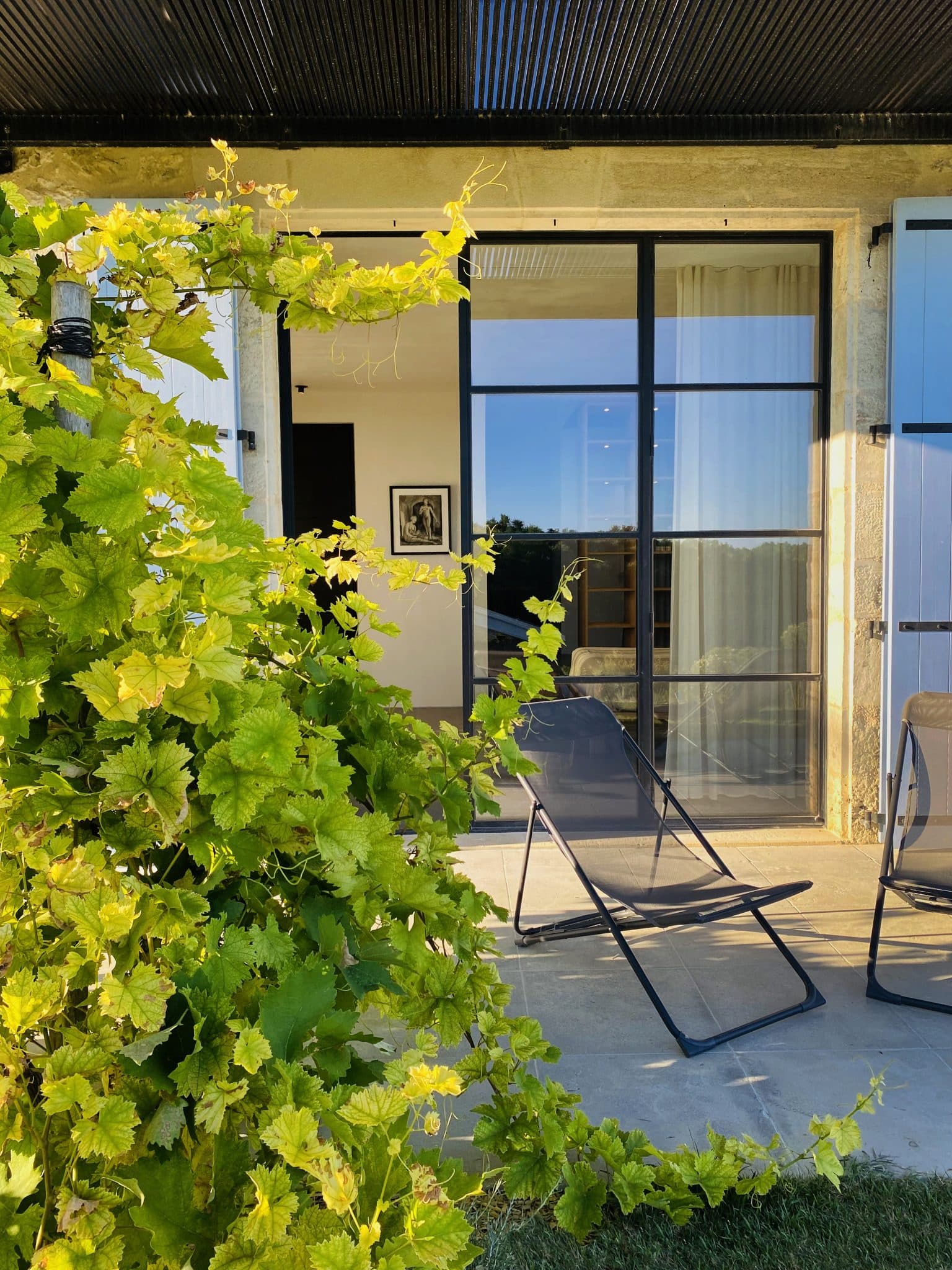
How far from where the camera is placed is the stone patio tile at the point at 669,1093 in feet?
7.67

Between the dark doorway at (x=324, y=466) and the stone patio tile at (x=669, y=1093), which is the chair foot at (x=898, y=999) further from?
the dark doorway at (x=324, y=466)

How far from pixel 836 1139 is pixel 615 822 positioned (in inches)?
72.9

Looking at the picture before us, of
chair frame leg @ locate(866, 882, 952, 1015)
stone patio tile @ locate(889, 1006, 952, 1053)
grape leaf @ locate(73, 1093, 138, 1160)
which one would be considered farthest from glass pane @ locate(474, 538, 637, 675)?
grape leaf @ locate(73, 1093, 138, 1160)

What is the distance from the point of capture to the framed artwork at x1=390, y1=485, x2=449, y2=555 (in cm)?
995

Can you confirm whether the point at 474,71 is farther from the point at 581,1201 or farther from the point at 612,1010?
the point at 581,1201

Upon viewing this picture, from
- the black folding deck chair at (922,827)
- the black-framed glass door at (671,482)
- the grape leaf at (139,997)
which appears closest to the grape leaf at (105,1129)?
the grape leaf at (139,997)

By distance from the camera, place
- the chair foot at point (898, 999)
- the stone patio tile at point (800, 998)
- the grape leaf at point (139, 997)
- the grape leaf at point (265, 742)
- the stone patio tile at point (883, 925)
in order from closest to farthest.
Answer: the grape leaf at point (139, 997), the grape leaf at point (265, 742), the stone patio tile at point (800, 998), the chair foot at point (898, 999), the stone patio tile at point (883, 925)

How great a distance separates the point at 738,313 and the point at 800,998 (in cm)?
337

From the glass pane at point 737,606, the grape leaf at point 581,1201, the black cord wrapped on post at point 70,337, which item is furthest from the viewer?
the glass pane at point 737,606

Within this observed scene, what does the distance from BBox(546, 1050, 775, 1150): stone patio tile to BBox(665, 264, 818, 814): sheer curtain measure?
245cm

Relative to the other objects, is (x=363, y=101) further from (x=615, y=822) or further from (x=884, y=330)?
(x=615, y=822)

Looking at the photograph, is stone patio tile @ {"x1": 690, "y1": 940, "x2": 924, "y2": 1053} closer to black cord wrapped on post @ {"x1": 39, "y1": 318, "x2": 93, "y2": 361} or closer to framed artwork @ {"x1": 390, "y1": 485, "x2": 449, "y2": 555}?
black cord wrapped on post @ {"x1": 39, "y1": 318, "x2": 93, "y2": 361}

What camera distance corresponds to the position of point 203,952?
3.06 feet

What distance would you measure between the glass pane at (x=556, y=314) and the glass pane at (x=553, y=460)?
0.40ft
